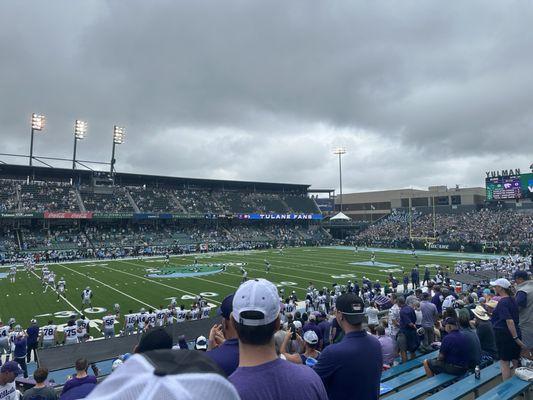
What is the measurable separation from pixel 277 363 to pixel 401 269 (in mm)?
32220

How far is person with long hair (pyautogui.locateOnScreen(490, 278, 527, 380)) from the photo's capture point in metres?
5.31

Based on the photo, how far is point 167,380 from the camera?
111 cm

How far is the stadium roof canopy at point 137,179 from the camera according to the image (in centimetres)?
5375

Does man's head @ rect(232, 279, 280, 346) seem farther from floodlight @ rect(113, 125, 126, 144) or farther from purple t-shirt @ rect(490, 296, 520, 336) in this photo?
floodlight @ rect(113, 125, 126, 144)

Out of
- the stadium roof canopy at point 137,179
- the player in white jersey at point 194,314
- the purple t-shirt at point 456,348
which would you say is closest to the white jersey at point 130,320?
the player in white jersey at point 194,314

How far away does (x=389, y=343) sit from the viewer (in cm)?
691

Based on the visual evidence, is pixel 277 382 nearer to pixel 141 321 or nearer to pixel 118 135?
pixel 141 321

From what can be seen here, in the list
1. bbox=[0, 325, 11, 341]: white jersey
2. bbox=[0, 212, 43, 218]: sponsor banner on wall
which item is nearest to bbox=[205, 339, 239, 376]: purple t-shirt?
bbox=[0, 325, 11, 341]: white jersey

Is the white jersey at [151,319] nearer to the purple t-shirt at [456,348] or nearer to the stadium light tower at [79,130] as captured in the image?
the purple t-shirt at [456,348]

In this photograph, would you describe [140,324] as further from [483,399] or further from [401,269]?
[401,269]

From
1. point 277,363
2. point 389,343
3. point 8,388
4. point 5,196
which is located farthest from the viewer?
point 5,196

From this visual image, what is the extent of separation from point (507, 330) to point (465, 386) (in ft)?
3.43

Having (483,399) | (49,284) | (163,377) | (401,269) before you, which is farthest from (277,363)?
(401,269)

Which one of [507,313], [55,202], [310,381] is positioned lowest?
[507,313]
